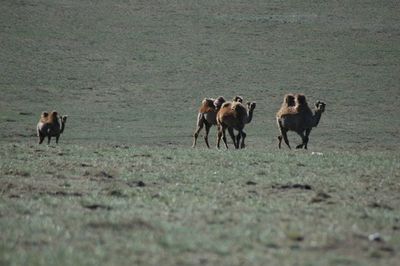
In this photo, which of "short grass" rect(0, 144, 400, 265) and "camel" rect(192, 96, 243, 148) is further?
"camel" rect(192, 96, 243, 148)

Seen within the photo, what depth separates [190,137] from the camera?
1220 inches

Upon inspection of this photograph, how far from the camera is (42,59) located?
167 ft

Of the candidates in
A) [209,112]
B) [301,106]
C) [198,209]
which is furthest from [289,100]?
[198,209]

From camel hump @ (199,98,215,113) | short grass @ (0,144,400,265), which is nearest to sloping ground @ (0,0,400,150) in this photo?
camel hump @ (199,98,215,113)

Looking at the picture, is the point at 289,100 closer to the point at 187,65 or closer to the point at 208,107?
the point at 208,107

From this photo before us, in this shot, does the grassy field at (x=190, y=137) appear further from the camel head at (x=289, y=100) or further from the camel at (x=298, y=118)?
the camel head at (x=289, y=100)

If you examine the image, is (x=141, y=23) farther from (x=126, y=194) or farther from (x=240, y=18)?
(x=126, y=194)

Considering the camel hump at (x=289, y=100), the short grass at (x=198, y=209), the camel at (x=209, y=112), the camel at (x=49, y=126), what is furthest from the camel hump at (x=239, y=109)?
the camel at (x=49, y=126)

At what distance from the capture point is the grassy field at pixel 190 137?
826 cm

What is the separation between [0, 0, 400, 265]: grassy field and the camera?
826 cm

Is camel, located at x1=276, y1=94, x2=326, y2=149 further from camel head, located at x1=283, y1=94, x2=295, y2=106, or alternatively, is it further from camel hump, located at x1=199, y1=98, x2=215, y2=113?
camel hump, located at x1=199, y1=98, x2=215, y2=113

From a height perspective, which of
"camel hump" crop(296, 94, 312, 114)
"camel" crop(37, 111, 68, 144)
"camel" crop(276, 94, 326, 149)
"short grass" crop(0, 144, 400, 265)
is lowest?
"short grass" crop(0, 144, 400, 265)

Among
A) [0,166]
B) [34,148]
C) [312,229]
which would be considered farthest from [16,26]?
[312,229]

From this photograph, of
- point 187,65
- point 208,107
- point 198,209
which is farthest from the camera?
point 187,65
